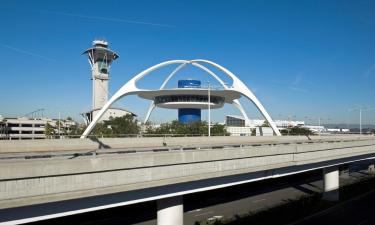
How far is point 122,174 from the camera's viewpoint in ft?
45.8

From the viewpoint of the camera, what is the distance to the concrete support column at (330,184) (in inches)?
1366

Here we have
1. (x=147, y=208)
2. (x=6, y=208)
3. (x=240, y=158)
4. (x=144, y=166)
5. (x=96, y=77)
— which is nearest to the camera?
(x=6, y=208)

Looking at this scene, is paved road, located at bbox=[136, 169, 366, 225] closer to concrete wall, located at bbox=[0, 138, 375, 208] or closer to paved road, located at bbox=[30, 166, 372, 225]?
paved road, located at bbox=[30, 166, 372, 225]

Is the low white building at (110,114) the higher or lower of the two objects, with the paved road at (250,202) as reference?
higher

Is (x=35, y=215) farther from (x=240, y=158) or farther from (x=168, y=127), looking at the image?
(x=168, y=127)

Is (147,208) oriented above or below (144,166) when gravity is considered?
below

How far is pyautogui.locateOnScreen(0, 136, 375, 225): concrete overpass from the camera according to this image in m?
11.1

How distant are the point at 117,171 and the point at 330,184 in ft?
89.3

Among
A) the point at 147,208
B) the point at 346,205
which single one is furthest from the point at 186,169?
the point at 346,205

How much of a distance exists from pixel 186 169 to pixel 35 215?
7.04 meters

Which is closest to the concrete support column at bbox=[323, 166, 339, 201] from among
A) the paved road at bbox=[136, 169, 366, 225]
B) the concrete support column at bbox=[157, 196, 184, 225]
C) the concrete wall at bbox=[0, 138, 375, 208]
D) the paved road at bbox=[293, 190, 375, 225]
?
the paved road at bbox=[293, 190, 375, 225]

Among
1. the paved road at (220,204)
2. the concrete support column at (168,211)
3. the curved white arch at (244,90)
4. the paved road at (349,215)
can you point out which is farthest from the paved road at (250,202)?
the curved white arch at (244,90)

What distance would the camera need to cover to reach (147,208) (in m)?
30.4

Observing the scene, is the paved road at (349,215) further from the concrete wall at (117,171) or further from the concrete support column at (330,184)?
the concrete wall at (117,171)
